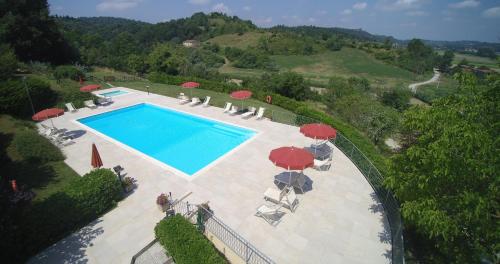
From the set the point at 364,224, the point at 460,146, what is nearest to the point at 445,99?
the point at 460,146

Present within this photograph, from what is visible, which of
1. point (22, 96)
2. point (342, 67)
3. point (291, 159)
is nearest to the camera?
point (291, 159)

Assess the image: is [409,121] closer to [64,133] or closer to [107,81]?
[64,133]

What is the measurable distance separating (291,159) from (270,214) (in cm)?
219

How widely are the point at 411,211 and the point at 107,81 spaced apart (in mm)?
34593

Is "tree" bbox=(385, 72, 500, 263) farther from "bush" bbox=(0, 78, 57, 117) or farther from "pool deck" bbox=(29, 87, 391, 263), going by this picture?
"bush" bbox=(0, 78, 57, 117)

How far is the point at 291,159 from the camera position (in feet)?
32.2

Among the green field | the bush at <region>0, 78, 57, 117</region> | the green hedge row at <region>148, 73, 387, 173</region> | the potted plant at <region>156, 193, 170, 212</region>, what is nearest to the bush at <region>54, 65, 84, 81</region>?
the bush at <region>0, 78, 57, 117</region>

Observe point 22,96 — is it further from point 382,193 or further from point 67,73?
point 382,193

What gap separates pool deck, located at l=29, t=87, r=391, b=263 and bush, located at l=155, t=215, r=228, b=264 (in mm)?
1160

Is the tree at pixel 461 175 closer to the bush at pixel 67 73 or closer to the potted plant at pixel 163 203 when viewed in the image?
the potted plant at pixel 163 203

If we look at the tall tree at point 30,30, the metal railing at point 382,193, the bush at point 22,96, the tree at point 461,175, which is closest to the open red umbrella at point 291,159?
the metal railing at point 382,193

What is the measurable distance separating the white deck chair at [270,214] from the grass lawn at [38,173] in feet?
27.7

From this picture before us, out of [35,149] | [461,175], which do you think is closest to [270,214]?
[461,175]

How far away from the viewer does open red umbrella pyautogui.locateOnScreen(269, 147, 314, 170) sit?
962cm
